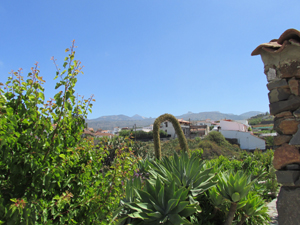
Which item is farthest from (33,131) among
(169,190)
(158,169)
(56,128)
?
(158,169)

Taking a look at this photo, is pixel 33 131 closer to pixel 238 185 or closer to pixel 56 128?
pixel 56 128

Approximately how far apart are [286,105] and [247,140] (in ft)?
106

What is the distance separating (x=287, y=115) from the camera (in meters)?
2.58

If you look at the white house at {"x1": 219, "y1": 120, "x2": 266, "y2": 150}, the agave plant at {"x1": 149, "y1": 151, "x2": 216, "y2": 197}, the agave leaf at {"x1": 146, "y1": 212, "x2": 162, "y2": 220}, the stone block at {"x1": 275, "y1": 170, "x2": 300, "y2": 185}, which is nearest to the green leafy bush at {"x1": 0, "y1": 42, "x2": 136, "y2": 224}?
the agave leaf at {"x1": 146, "y1": 212, "x2": 162, "y2": 220}

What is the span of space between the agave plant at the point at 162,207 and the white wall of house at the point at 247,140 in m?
31.3

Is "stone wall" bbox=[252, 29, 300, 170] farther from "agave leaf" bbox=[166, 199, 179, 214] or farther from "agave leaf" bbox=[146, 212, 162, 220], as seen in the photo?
"agave leaf" bbox=[146, 212, 162, 220]

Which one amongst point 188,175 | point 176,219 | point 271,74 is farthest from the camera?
point 188,175

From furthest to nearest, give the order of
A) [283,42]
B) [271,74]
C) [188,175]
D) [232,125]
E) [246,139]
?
1. [232,125]
2. [246,139]
3. [188,175]
4. [271,74]
5. [283,42]

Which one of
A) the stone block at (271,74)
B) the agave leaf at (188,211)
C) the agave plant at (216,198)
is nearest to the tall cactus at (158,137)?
the agave plant at (216,198)

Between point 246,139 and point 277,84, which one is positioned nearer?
point 277,84

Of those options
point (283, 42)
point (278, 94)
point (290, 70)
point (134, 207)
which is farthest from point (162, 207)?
point (283, 42)

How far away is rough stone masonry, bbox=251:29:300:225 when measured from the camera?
2480 millimetres

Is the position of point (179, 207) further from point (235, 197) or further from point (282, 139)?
point (282, 139)

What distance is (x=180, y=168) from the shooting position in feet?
10.2
